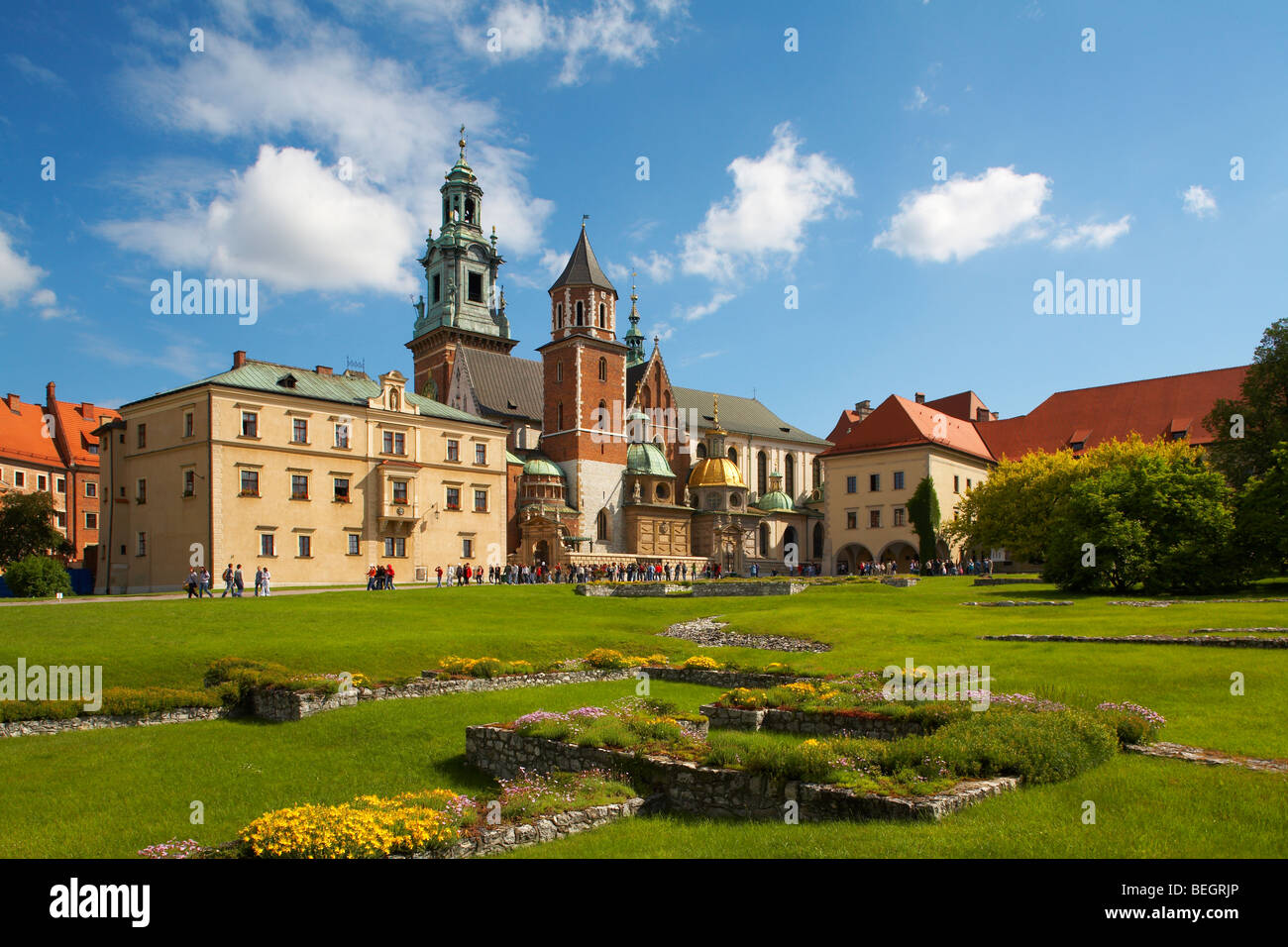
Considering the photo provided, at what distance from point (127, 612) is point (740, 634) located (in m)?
Result: 20.1

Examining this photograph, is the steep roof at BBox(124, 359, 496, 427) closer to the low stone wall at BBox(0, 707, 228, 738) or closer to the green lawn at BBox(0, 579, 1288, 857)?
the green lawn at BBox(0, 579, 1288, 857)

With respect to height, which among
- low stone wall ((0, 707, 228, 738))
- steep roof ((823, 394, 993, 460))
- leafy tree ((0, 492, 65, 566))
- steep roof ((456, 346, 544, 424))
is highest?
steep roof ((456, 346, 544, 424))

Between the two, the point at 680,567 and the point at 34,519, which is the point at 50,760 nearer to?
the point at 34,519

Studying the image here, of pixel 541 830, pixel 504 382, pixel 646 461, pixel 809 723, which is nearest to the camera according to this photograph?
pixel 541 830

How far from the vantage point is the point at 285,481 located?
168ft

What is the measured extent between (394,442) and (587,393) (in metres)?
25.0

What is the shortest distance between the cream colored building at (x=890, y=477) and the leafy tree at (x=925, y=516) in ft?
5.65

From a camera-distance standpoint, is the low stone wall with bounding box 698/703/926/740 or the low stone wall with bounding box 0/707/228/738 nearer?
the low stone wall with bounding box 698/703/926/740

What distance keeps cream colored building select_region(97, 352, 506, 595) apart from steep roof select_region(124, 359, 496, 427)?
0.12 m

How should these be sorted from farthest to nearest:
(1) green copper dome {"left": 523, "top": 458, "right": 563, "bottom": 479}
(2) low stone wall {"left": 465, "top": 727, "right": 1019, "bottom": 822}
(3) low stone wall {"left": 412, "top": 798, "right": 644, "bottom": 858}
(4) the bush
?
1. (1) green copper dome {"left": 523, "top": 458, "right": 563, "bottom": 479}
2. (4) the bush
3. (2) low stone wall {"left": 465, "top": 727, "right": 1019, "bottom": 822}
4. (3) low stone wall {"left": 412, "top": 798, "right": 644, "bottom": 858}

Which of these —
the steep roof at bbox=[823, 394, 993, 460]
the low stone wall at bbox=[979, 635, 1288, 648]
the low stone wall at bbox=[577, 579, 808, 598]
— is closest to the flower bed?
the low stone wall at bbox=[979, 635, 1288, 648]

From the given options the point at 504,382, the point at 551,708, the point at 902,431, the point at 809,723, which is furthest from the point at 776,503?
the point at 809,723

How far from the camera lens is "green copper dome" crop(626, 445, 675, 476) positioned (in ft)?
263

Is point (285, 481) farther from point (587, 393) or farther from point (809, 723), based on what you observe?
point (809, 723)
